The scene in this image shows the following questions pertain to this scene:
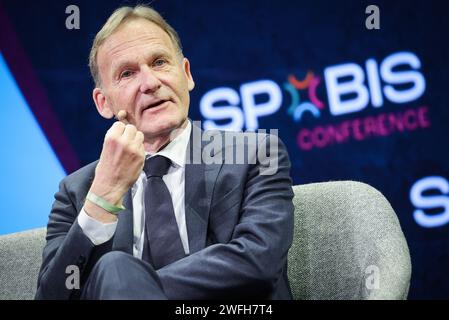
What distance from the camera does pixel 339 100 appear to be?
126 inches

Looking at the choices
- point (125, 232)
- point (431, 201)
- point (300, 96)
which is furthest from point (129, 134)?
point (431, 201)

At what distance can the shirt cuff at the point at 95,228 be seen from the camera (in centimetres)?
166

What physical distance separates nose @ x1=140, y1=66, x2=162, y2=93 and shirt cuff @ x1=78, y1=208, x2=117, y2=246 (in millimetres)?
459

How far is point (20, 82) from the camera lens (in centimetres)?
321

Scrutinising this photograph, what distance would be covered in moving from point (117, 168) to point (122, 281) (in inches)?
16.5

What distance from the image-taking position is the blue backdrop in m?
3.18

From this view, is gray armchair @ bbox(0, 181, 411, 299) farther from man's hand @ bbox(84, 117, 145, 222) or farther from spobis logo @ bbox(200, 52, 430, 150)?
spobis logo @ bbox(200, 52, 430, 150)

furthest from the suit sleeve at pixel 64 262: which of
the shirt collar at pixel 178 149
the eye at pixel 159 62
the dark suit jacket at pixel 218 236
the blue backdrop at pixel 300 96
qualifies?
the blue backdrop at pixel 300 96

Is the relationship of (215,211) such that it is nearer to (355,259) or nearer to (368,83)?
(355,259)

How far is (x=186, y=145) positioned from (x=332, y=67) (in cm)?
152

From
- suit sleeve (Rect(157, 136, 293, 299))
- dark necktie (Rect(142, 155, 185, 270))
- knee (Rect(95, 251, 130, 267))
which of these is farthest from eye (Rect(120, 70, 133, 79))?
knee (Rect(95, 251, 130, 267))
